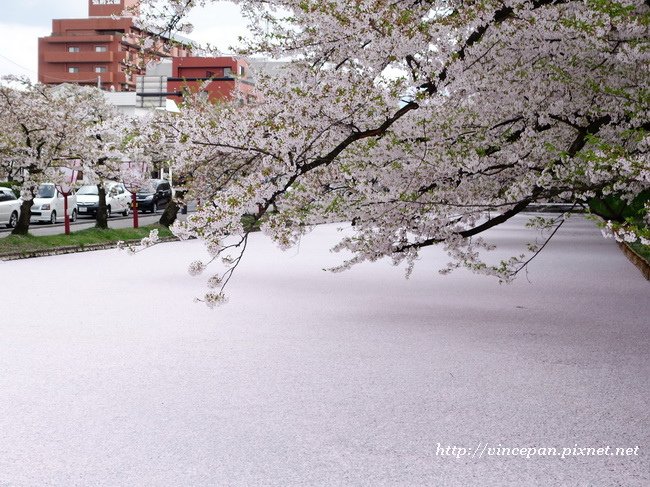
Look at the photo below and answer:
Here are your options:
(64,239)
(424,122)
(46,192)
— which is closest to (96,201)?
(46,192)

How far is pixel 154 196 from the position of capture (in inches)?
1977

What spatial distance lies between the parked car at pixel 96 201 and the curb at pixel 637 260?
23.9 meters

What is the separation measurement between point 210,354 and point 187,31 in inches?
137

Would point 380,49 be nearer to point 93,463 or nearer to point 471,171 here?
point 471,171

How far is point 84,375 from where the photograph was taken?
7988 mm

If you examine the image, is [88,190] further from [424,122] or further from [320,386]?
[320,386]

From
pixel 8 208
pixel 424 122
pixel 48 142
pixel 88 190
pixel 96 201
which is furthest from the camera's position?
pixel 88 190

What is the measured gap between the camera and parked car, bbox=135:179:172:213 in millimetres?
49781

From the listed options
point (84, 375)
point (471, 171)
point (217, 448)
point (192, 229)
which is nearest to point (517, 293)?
point (471, 171)

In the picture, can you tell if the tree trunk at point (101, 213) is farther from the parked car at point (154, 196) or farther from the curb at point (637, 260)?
the parked car at point (154, 196)

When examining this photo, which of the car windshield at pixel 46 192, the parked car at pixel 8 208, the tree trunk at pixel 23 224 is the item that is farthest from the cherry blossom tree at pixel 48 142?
the car windshield at pixel 46 192

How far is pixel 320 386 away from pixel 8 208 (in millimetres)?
27064

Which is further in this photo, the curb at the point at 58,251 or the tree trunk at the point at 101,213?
the tree trunk at the point at 101,213

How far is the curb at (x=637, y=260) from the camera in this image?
59.0ft
